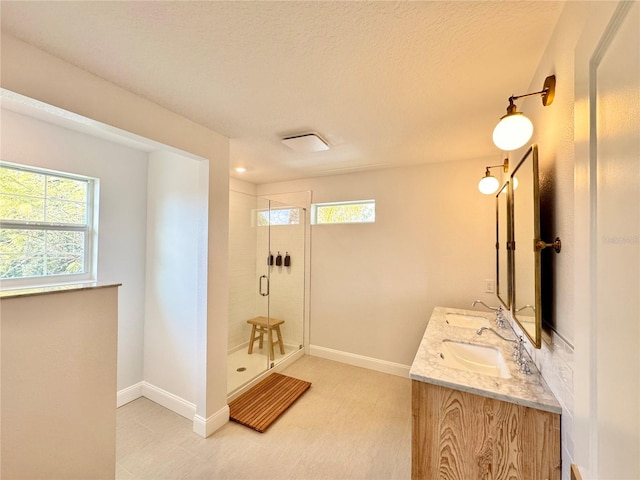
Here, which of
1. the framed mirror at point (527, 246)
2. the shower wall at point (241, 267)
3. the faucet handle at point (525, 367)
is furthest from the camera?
the shower wall at point (241, 267)

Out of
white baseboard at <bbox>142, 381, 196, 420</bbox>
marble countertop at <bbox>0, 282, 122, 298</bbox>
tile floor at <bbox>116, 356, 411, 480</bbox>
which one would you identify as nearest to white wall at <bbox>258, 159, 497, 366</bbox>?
tile floor at <bbox>116, 356, 411, 480</bbox>

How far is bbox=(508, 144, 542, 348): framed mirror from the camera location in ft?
3.85

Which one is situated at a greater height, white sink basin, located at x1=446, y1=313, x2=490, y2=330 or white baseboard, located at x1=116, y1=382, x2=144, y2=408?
white sink basin, located at x1=446, y1=313, x2=490, y2=330

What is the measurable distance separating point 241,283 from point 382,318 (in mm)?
1874

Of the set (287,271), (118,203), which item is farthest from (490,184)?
(118,203)

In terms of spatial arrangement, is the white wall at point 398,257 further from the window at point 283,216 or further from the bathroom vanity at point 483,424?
the bathroom vanity at point 483,424

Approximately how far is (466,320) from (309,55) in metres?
2.42

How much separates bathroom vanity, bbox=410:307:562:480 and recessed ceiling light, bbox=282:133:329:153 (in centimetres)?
184

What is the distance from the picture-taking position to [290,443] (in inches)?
78.7

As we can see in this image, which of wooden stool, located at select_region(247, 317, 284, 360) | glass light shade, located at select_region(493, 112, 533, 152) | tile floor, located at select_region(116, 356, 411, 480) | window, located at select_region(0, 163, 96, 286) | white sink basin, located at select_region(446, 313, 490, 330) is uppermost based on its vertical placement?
glass light shade, located at select_region(493, 112, 533, 152)

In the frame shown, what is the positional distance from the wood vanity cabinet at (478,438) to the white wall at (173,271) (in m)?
1.74

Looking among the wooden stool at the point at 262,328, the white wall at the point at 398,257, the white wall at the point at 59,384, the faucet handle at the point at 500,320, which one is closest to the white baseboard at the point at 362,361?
the white wall at the point at 398,257

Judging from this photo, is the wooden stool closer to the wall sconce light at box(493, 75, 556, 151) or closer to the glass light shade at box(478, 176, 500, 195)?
the glass light shade at box(478, 176, 500, 195)

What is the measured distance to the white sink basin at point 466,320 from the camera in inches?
89.0
